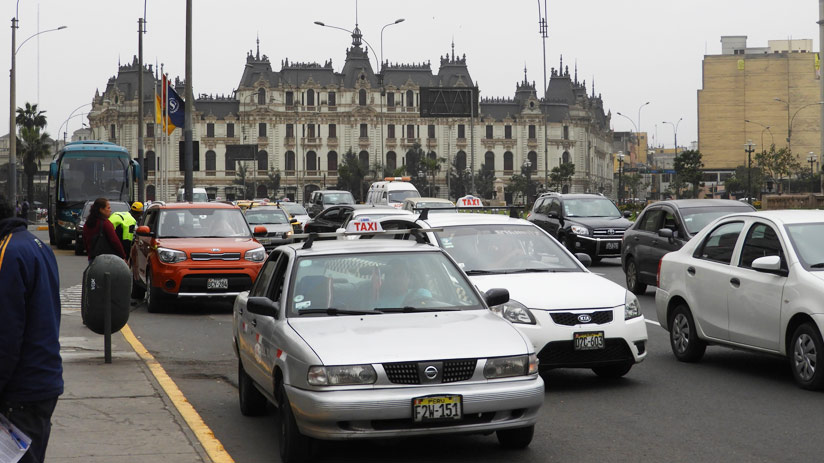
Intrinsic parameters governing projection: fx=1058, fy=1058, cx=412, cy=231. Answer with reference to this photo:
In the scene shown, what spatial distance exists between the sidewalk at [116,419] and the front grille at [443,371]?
4.62ft

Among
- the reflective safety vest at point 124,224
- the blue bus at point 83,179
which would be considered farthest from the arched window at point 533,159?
the reflective safety vest at point 124,224

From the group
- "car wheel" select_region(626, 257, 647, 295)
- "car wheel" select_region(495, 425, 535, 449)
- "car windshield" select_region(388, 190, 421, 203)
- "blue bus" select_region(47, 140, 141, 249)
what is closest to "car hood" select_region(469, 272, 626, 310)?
"car wheel" select_region(495, 425, 535, 449)

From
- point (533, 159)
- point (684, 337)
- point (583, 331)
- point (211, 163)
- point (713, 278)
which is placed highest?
point (533, 159)

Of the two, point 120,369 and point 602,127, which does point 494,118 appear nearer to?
point 602,127

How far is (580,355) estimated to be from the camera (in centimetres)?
930

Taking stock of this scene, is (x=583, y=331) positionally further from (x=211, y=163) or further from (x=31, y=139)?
(x=211, y=163)

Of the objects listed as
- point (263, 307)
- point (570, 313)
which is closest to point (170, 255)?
point (570, 313)

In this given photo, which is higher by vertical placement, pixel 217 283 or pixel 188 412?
pixel 217 283

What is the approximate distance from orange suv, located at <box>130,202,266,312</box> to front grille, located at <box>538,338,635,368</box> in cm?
821

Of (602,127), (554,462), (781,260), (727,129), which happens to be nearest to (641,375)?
(781,260)

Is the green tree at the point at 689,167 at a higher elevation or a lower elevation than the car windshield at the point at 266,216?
higher

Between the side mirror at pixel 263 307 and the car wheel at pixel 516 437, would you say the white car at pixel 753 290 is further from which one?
the side mirror at pixel 263 307

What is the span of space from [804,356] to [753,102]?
443 ft

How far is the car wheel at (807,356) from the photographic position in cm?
892
